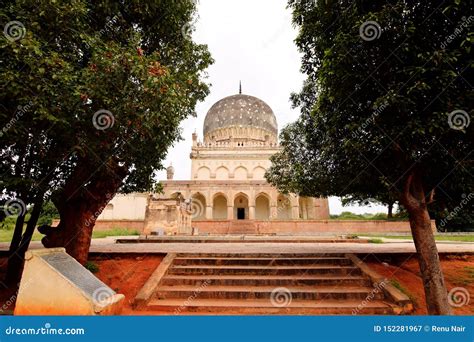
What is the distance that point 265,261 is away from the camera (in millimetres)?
6570

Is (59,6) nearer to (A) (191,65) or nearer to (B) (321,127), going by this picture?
(A) (191,65)

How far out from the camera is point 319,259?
21.9 feet

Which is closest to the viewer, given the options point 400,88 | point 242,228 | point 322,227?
point 400,88

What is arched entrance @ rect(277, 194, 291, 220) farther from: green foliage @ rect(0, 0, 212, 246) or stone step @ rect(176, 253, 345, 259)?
green foliage @ rect(0, 0, 212, 246)

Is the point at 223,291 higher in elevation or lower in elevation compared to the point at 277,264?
lower

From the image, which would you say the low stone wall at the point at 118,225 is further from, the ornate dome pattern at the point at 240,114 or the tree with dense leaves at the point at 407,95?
the ornate dome pattern at the point at 240,114

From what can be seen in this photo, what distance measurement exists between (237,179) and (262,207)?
16.7ft

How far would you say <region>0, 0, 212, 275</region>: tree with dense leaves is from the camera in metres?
4.15

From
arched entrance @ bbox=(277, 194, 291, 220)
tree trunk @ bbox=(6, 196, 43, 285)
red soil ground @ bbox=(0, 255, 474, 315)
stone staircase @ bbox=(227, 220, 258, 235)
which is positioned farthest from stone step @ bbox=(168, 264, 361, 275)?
arched entrance @ bbox=(277, 194, 291, 220)

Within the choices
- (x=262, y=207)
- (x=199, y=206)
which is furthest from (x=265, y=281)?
(x=262, y=207)

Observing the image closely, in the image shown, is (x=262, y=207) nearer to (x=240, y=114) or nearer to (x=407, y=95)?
(x=240, y=114)

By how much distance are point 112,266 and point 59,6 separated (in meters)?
5.14

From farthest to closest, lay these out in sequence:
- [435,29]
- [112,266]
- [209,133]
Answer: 1. [209,133]
2. [112,266]
3. [435,29]

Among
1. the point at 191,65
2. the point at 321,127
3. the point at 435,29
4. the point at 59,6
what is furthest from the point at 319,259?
the point at 59,6
